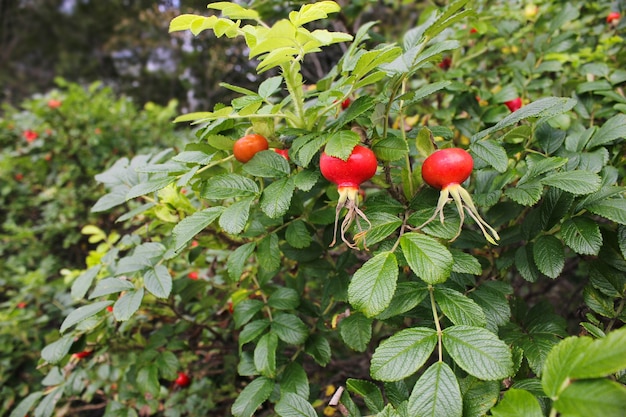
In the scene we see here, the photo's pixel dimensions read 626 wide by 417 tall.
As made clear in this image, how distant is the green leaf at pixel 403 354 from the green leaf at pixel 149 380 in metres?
0.78

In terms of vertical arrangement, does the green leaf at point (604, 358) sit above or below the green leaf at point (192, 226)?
below

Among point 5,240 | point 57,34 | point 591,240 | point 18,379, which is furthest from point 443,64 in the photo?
point 57,34

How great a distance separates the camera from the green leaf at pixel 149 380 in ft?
3.57

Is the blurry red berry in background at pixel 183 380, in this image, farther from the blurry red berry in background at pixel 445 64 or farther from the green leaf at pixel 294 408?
the blurry red berry in background at pixel 445 64

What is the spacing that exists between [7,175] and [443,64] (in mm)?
3026

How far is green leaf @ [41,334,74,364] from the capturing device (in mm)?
971

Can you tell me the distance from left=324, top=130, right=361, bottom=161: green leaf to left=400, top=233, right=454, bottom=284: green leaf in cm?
17

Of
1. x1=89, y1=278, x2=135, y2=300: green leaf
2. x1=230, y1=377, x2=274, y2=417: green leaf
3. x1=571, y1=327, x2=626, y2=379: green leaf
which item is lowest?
x1=230, y1=377, x2=274, y2=417: green leaf

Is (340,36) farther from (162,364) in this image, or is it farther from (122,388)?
(122,388)

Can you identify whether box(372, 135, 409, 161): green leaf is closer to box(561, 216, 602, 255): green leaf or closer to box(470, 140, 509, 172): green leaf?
box(470, 140, 509, 172): green leaf

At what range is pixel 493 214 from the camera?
3.01 feet

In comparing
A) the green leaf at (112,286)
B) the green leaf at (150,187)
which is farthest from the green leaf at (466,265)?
the green leaf at (112,286)

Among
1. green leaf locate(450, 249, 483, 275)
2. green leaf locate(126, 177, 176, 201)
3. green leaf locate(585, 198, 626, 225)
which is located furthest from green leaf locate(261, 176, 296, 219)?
green leaf locate(585, 198, 626, 225)

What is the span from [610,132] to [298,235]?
71 cm
